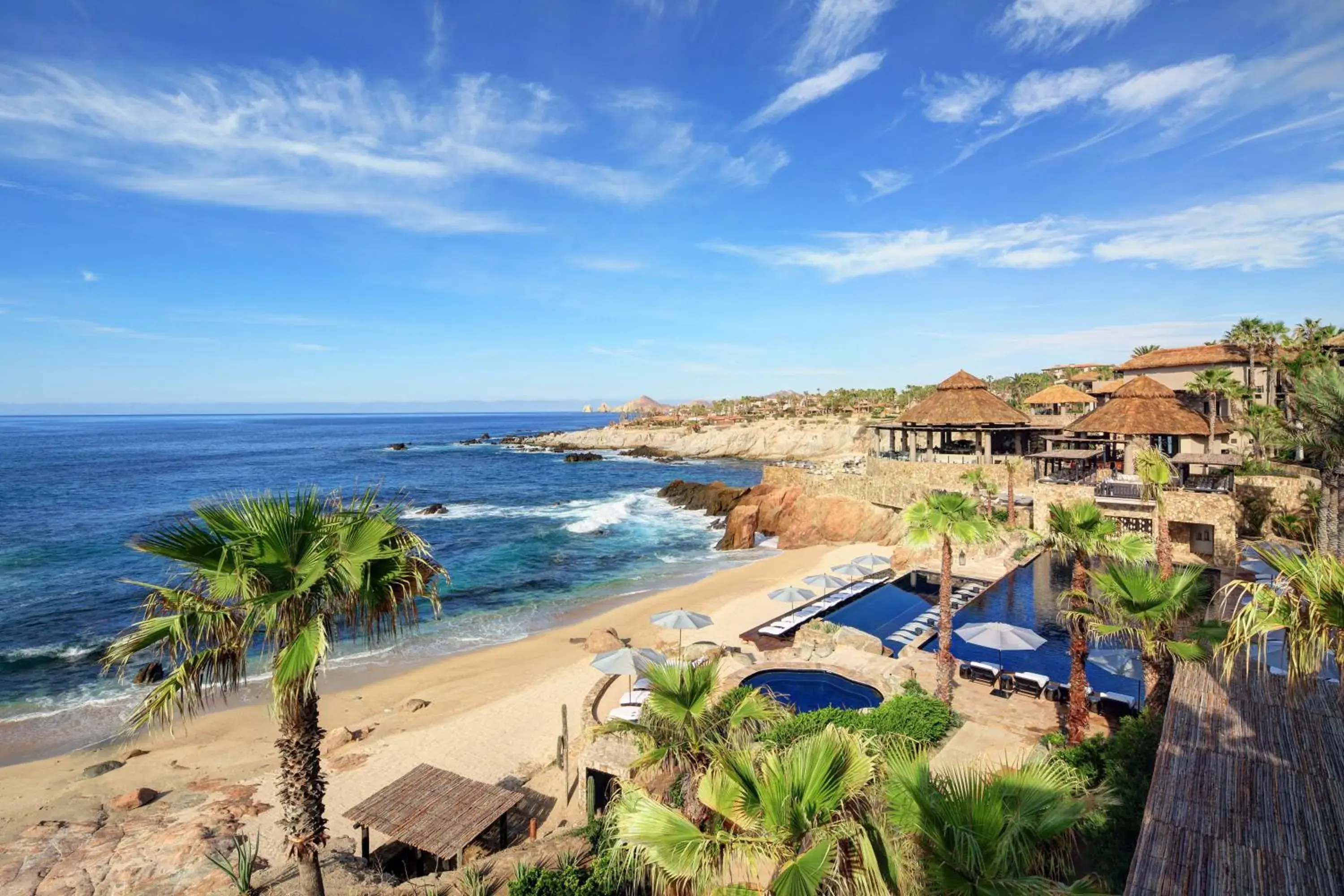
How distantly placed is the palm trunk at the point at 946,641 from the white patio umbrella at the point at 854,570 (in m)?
9.54

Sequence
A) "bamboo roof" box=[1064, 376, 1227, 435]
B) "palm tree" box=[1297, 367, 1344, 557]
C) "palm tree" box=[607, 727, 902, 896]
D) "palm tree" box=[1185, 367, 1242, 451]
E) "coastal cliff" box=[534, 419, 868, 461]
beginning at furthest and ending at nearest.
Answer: "coastal cliff" box=[534, 419, 868, 461] < "palm tree" box=[1185, 367, 1242, 451] < "bamboo roof" box=[1064, 376, 1227, 435] < "palm tree" box=[1297, 367, 1344, 557] < "palm tree" box=[607, 727, 902, 896]

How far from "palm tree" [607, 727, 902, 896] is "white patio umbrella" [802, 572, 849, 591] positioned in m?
17.1

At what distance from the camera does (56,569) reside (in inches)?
1308

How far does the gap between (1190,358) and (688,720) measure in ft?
144

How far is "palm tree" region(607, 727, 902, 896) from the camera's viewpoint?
457 cm

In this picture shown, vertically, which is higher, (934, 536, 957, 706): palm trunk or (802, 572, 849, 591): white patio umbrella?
(934, 536, 957, 706): palm trunk

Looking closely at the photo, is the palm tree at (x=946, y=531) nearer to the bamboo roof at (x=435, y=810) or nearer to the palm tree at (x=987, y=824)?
the palm tree at (x=987, y=824)

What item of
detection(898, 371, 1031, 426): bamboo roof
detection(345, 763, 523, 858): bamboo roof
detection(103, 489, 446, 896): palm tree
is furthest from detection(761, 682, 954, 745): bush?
detection(898, 371, 1031, 426): bamboo roof

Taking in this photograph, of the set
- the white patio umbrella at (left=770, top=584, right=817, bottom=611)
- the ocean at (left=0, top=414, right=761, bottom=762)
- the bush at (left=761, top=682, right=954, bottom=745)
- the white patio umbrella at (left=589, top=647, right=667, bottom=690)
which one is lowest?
the ocean at (left=0, top=414, right=761, bottom=762)

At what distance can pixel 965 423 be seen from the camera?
110ft

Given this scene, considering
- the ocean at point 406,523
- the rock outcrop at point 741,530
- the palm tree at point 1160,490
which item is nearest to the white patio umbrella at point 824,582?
the ocean at point 406,523

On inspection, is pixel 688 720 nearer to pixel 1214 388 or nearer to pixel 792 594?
pixel 792 594

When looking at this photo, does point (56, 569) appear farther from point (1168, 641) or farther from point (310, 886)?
point (1168, 641)

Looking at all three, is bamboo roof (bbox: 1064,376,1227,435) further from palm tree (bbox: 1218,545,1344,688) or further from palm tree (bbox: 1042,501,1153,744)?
palm tree (bbox: 1218,545,1344,688)
